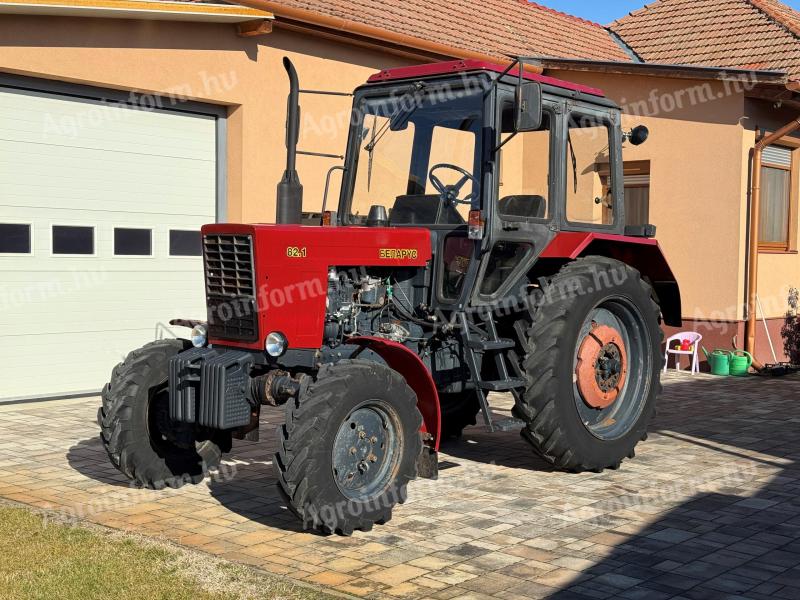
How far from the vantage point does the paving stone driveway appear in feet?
15.5

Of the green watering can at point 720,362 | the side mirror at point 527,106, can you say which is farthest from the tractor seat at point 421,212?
the green watering can at point 720,362

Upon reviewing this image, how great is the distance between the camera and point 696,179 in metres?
12.9

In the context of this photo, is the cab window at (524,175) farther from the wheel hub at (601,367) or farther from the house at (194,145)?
the wheel hub at (601,367)

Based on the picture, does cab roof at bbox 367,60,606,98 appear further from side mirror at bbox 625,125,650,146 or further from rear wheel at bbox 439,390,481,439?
rear wheel at bbox 439,390,481,439

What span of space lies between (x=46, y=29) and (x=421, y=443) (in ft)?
19.3

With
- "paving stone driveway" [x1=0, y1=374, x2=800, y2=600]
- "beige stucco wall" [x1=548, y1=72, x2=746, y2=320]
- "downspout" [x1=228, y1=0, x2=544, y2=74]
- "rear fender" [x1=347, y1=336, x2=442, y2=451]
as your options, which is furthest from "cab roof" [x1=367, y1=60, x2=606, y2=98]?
"beige stucco wall" [x1=548, y1=72, x2=746, y2=320]

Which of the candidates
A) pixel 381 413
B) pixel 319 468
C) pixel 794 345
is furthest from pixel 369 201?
pixel 794 345

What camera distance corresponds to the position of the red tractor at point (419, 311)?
18.1ft

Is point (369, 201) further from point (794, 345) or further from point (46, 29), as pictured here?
point (794, 345)

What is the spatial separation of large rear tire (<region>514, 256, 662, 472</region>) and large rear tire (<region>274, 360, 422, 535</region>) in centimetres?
113

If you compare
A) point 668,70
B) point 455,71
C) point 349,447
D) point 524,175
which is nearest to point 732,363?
point 668,70

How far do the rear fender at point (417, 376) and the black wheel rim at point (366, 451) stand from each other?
33 cm

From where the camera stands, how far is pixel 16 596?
4379 millimetres

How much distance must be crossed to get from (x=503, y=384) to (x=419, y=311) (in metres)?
0.69
